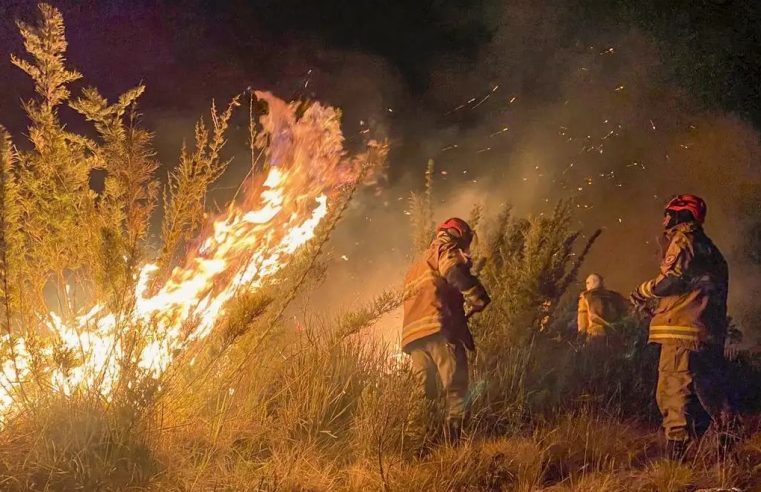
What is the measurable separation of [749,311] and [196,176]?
13270 mm

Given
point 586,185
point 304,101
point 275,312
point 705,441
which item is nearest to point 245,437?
point 275,312

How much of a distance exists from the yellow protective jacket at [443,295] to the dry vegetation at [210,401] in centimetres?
35

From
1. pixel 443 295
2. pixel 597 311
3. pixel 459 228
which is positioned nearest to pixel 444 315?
pixel 443 295

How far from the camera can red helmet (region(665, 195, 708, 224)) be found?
5.03m

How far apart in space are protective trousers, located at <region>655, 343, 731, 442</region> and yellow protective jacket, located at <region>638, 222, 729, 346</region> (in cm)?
10

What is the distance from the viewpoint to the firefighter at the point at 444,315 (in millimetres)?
4938

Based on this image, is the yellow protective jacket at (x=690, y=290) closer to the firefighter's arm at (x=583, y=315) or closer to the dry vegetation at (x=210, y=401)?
the dry vegetation at (x=210, y=401)

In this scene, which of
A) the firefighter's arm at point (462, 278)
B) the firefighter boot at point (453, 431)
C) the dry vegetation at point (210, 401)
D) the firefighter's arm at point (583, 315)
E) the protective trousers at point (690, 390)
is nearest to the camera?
the dry vegetation at point (210, 401)

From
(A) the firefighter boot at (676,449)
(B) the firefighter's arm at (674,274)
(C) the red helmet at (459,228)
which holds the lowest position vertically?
(A) the firefighter boot at (676,449)

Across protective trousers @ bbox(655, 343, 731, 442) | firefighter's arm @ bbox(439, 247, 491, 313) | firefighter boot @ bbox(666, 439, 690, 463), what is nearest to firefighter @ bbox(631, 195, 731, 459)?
protective trousers @ bbox(655, 343, 731, 442)

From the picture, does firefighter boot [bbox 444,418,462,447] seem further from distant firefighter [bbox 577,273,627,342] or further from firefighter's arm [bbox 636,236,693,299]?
distant firefighter [bbox 577,273,627,342]

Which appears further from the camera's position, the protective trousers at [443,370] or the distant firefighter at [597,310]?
the distant firefighter at [597,310]

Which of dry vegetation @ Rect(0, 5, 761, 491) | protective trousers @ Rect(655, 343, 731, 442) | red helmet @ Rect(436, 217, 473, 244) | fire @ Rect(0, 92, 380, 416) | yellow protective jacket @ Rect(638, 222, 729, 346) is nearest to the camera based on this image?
dry vegetation @ Rect(0, 5, 761, 491)

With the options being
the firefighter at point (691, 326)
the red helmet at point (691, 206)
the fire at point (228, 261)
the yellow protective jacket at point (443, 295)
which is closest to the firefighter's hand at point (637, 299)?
the firefighter at point (691, 326)
